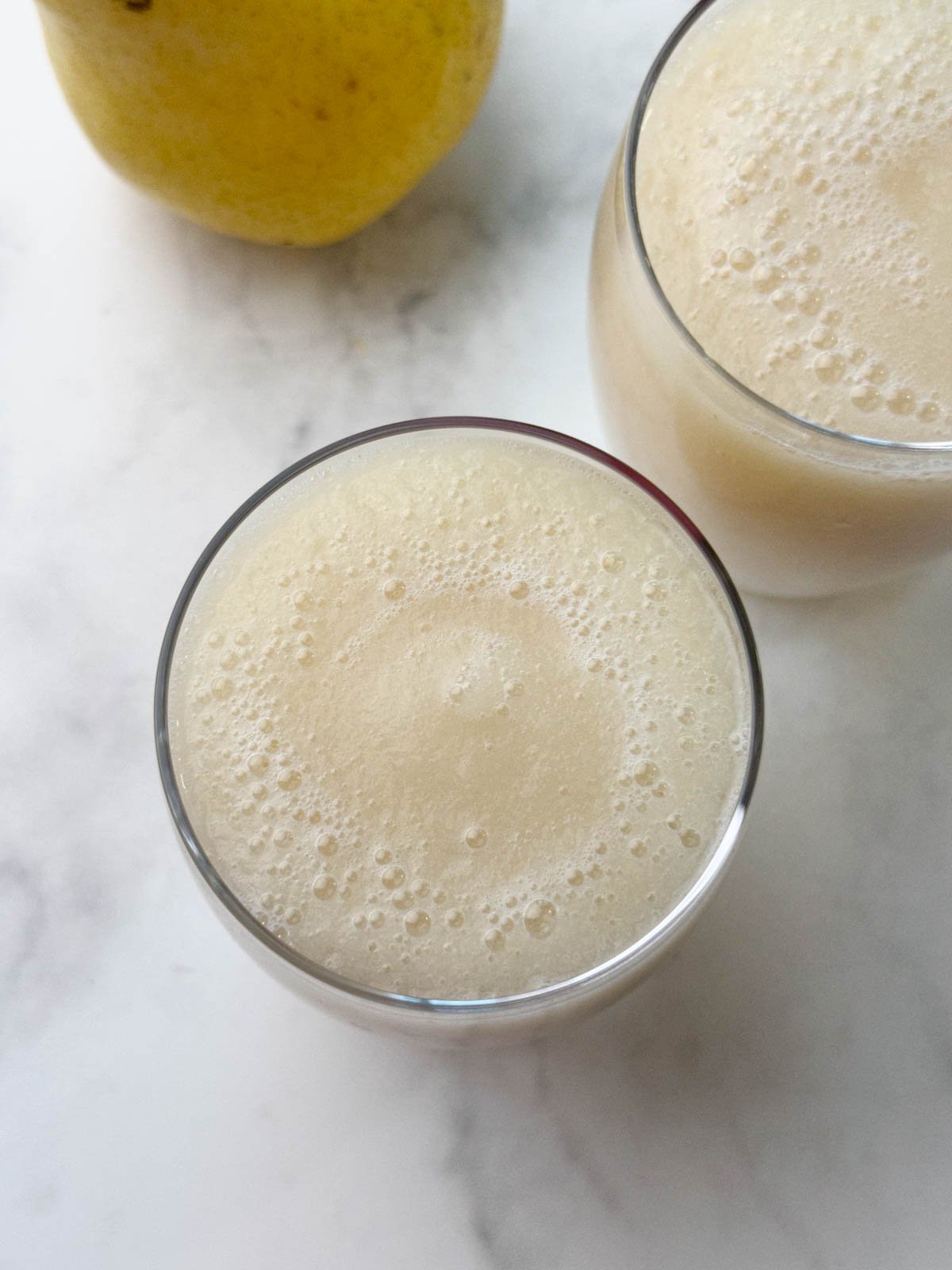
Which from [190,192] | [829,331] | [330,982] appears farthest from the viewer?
[190,192]

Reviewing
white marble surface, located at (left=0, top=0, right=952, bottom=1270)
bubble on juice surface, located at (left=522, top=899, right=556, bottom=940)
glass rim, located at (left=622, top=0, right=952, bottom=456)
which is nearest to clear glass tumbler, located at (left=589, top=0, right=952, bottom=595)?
glass rim, located at (left=622, top=0, right=952, bottom=456)

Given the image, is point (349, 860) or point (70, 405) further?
point (70, 405)

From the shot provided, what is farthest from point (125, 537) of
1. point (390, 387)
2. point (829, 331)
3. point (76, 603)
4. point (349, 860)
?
point (829, 331)

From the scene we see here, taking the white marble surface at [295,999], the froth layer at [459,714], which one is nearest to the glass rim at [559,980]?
the froth layer at [459,714]

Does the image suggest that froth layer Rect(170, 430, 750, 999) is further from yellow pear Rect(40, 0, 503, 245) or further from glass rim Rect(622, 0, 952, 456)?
yellow pear Rect(40, 0, 503, 245)

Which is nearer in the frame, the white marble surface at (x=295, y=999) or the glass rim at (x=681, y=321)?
the glass rim at (x=681, y=321)

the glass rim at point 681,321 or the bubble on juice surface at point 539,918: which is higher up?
the glass rim at point 681,321

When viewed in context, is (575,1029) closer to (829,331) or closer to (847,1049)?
(847,1049)

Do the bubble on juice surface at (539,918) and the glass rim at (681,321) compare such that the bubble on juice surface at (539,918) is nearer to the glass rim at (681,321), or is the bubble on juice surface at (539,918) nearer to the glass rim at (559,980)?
the glass rim at (559,980)
